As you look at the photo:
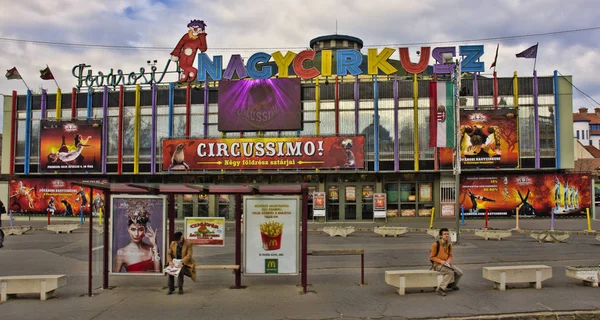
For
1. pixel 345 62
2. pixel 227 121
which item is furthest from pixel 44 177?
pixel 345 62

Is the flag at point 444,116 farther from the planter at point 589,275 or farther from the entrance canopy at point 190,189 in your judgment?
the entrance canopy at point 190,189

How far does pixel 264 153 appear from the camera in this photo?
3475cm

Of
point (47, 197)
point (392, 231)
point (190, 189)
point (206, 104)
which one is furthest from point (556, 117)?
point (47, 197)

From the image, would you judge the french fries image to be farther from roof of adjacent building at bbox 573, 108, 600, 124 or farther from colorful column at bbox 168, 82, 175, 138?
roof of adjacent building at bbox 573, 108, 600, 124

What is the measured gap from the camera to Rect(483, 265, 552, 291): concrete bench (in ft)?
39.9

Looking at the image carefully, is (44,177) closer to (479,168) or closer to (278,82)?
(278,82)

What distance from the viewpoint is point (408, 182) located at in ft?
116

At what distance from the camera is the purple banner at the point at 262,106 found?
35.1m

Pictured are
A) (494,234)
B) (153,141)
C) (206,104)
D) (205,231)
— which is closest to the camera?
(205,231)

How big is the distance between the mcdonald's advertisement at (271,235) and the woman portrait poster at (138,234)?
2.12m

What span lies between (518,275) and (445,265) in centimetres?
189

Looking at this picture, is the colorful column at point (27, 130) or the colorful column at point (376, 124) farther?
the colorful column at point (27, 130)

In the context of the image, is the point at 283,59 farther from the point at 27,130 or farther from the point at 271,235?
the point at 271,235

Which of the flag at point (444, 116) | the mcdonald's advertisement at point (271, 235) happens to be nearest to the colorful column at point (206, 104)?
the flag at point (444, 116)
